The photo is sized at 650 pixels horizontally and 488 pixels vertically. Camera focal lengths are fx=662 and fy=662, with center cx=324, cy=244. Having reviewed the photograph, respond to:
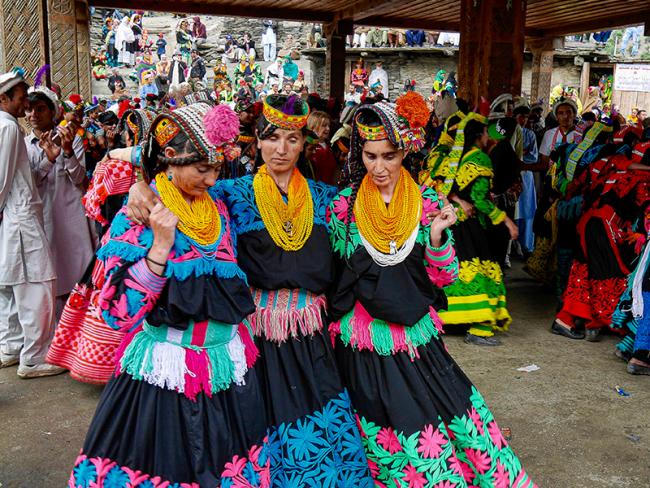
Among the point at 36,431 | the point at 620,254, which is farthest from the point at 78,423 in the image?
the point at 620,254

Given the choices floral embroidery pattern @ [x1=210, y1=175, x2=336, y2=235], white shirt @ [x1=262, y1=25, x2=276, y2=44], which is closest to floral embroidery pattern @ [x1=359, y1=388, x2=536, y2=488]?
floral embroidery pattern @ [x1=210, y1=175, x2=336, y2=235]

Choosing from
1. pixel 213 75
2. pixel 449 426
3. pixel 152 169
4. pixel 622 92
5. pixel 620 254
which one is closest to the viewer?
pixel 152 169

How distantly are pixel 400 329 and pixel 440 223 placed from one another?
471 millimetres

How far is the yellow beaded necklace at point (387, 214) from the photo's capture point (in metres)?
2.77

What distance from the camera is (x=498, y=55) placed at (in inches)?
256

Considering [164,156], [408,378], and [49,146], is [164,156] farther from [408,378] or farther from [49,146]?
[49,146]

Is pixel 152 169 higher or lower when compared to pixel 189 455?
higher

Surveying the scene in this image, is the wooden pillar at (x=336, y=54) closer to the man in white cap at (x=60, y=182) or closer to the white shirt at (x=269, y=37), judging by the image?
the man in white cap at (x=60, y=182)

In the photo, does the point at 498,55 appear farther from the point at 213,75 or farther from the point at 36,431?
the point at 213,75

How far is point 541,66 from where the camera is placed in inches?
588

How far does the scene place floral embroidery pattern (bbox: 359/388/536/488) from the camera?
2572 millimetres

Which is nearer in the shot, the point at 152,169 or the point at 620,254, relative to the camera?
the point at 152,169

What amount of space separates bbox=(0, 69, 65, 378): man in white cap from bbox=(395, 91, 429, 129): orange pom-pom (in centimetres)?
275

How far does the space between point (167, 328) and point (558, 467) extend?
2.37 meters
